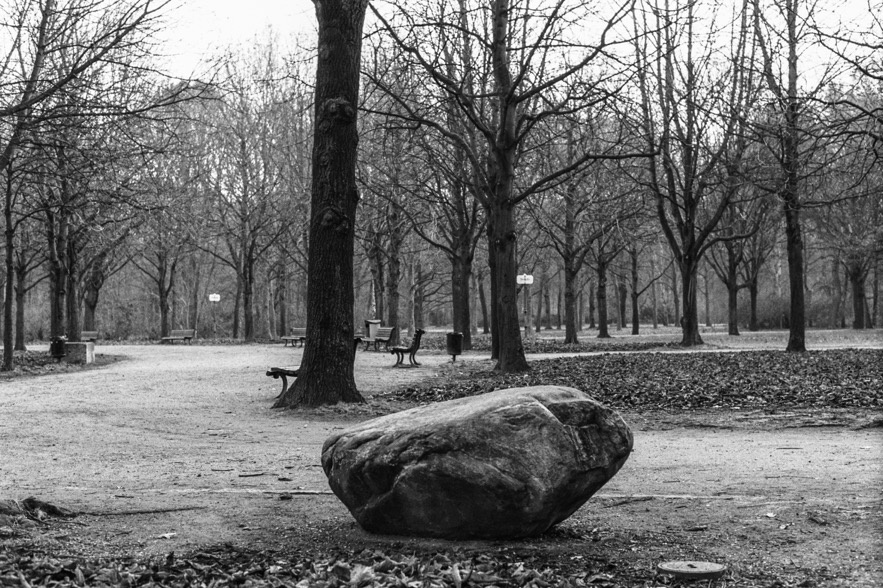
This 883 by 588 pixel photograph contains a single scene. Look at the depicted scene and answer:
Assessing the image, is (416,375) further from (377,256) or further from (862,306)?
(862,306)

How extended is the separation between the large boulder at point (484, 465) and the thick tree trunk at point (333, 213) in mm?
7530

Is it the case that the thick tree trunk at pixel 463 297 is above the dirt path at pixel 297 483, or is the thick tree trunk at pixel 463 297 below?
above

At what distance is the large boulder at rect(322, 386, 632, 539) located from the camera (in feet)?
17.4

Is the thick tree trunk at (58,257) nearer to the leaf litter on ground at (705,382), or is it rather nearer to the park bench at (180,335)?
the park bench at (180,335)

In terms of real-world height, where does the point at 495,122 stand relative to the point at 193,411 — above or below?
above

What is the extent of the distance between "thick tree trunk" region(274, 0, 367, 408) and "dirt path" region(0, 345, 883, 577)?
107 cm

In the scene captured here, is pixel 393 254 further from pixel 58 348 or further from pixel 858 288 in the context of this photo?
pixel 858 288

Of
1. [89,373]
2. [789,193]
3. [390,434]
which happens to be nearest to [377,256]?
[89,373]

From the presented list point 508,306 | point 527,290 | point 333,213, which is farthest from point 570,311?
point 333,213

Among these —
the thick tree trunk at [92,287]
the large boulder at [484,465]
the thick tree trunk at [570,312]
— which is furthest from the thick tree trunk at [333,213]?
the thick tree trunk at [92,287]

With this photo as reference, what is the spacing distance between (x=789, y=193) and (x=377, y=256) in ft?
60.7

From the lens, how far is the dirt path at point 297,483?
5613mm

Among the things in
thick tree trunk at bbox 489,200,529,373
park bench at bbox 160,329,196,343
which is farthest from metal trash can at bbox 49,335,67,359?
park bench at bbox 160,329,196,343

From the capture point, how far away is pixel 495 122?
22.8 m
